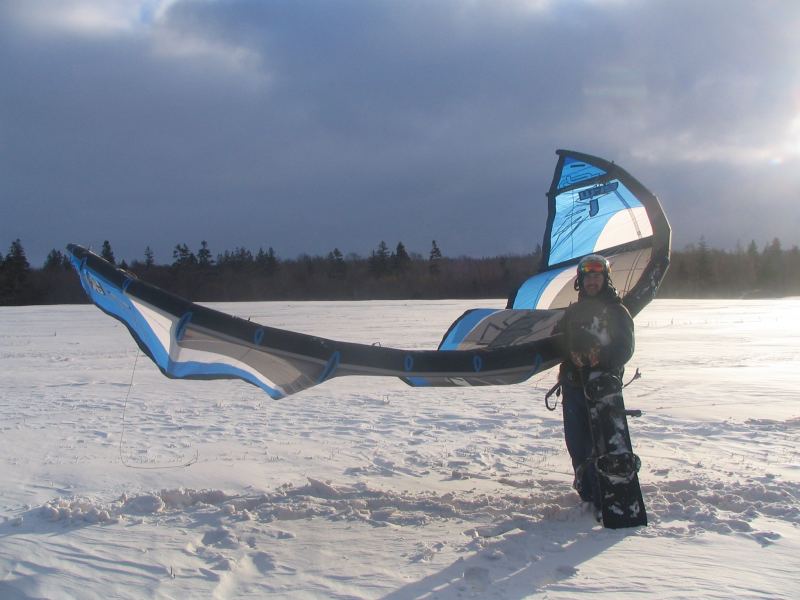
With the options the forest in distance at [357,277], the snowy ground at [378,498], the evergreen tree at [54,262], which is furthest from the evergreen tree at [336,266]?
the snowy ground at [378,498]

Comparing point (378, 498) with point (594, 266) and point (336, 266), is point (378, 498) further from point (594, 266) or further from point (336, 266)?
point (336, 266)

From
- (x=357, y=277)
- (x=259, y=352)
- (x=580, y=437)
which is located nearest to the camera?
(x=259, y=352)

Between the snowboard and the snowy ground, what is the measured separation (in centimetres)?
13

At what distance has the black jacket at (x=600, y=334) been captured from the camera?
3.87 meters

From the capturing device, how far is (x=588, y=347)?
388 cm

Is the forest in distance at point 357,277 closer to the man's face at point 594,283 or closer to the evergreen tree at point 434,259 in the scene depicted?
the evergreen tree at point 434,259

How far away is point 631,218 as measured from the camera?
5.18 meters

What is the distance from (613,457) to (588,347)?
63 centimetres

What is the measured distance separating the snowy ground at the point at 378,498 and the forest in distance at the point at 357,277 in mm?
55200

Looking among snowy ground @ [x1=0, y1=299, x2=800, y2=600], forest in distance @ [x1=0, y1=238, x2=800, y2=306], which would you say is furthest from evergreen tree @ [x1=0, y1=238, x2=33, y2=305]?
snowy ground @ [x1=0, y1=299, x2=800, y2=600]

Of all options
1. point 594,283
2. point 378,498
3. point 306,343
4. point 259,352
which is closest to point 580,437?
point 594,283

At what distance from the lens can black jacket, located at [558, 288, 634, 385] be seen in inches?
152

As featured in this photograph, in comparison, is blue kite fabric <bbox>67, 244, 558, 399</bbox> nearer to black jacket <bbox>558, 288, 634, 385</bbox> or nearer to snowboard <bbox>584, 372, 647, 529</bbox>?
black jacket <bbox>558, 288, 634, 385</bbox>

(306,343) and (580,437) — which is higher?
(306,343)
